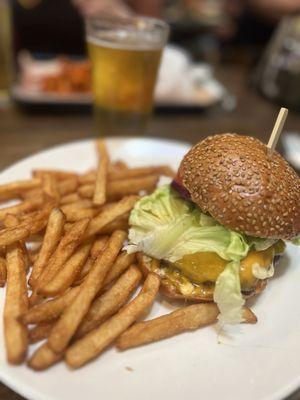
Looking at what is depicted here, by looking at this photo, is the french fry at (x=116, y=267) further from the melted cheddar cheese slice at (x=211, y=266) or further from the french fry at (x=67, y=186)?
the french fry at (x=67, y=186)

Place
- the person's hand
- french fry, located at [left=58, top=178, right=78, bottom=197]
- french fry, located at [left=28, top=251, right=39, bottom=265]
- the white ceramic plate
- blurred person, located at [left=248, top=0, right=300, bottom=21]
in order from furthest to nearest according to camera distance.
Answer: blurred person, located at [left=248, top=0, right=300, bottom=21], the person's hand, french fry, located at [left=58, top=178, right=78, bottom=197], french fry, located at [left=28, top=251, right=39, bottom=265], the white ceramic plate

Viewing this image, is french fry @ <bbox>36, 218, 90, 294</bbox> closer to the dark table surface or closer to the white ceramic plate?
the white ceramic plate

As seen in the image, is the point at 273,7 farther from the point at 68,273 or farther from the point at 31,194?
the point at 68,273

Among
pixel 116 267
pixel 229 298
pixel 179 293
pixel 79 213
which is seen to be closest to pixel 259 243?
pixel 229 298

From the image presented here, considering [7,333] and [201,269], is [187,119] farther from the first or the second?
[7,333]

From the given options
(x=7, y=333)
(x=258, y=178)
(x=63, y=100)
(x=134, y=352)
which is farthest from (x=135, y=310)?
(x=63, y=100)

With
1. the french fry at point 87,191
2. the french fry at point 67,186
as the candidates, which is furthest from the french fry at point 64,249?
the french fry at point 67,186

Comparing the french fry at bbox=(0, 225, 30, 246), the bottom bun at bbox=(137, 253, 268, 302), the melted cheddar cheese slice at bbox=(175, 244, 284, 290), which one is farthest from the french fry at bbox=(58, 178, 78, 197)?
the melted cheddar cheese slice at bbox=(175, 244, 284, 290)
